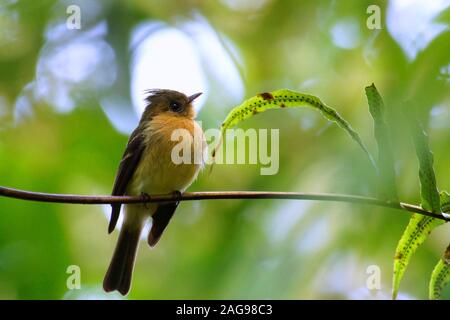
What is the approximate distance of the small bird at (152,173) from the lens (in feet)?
10.1

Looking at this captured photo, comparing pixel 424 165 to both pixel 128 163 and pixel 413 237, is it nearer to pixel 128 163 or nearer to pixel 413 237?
pixel 413 237

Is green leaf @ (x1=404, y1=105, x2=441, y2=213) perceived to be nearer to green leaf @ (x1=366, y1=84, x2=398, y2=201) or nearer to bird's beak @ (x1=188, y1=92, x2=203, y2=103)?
green leaf @ (x1=366, y1=84, x2=398, y2=201)

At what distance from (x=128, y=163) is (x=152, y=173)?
0.15 metres

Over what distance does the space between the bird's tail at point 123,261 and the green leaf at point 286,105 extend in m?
1.81

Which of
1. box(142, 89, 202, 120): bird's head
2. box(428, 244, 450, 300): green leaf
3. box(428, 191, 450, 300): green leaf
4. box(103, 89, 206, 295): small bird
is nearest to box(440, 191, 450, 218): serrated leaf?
box(428, 191, 450, 300): green leaf

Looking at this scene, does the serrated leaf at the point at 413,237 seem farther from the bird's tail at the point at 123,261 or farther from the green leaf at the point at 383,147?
the bird's tail at the point at 123,261

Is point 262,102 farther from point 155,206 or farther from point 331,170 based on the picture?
point 155,206

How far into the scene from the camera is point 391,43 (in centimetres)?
347

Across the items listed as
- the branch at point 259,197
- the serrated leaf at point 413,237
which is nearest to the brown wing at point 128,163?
the branch at point 259,197

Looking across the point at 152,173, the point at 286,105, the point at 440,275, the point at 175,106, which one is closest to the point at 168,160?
the point at 152,173

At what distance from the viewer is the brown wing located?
309 cm

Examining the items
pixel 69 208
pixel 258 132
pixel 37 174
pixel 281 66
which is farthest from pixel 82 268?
pixel 281 66

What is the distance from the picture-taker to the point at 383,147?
1.24 meters
